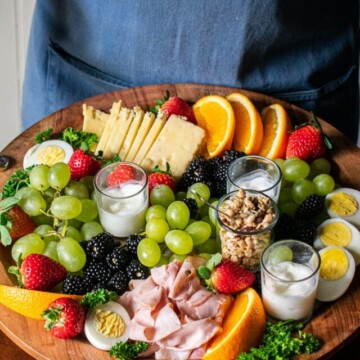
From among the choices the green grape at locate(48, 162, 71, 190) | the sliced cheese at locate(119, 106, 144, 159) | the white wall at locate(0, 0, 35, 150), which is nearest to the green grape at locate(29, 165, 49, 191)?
the green grape at locate(48, 162, 71, 190)

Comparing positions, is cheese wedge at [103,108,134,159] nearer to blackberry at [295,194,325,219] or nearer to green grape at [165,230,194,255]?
green grape at [165,230,194,255]

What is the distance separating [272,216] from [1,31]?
1.56 m

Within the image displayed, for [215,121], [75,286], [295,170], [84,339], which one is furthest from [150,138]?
[84,339]

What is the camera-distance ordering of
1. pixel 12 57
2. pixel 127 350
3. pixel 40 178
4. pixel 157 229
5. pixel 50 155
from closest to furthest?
pixel 127 350
pixel 157 229
pixel 40 178
pixel 50 155
pixel 12 57

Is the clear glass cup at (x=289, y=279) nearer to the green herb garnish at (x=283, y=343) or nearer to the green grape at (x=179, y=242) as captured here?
the green herb garnish at (x=283, y=343)

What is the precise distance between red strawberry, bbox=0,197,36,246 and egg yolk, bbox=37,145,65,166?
19 cm

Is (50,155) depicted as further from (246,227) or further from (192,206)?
(246,227)

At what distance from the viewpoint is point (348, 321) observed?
1.53 m

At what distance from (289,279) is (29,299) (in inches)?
20.2

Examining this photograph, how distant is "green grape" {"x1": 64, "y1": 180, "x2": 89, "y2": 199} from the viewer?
1779 mm

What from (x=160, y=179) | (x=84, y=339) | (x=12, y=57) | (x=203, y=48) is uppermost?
(x=203, y=48)

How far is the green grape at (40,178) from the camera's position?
1.76 metres

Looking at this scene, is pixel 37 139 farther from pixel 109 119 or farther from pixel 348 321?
pixel 348 321

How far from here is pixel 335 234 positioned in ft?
5.46
